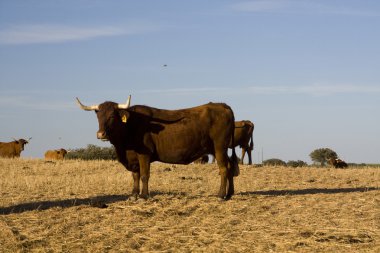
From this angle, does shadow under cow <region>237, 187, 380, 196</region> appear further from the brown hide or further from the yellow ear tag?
the brown hide

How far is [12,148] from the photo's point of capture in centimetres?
3981

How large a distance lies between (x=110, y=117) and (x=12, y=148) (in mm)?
27285

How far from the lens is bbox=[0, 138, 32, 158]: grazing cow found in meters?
39.4

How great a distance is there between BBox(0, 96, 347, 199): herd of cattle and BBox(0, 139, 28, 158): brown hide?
26201 millimetres

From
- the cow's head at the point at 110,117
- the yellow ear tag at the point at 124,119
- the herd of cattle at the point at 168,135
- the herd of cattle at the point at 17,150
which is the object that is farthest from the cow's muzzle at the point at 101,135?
the herd of cattle at the point at 17,150

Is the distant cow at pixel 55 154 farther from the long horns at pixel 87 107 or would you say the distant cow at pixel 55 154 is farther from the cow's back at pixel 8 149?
the long horns at pixel 87 107

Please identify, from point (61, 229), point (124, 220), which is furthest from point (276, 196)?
point (61, 229)

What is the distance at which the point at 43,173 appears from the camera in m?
23.5

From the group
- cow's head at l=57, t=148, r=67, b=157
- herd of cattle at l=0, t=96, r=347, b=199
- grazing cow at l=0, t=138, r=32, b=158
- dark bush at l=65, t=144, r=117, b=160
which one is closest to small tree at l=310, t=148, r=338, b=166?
dark bush at l=65, t=144, r=117, b=160

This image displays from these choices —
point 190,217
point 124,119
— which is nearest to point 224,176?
point 124,119

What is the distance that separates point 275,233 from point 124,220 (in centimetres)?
282

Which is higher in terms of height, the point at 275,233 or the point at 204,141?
the point at 204,141

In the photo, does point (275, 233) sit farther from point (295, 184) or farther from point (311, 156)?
point (311, 156)

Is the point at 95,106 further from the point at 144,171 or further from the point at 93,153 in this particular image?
the point at 93,153
